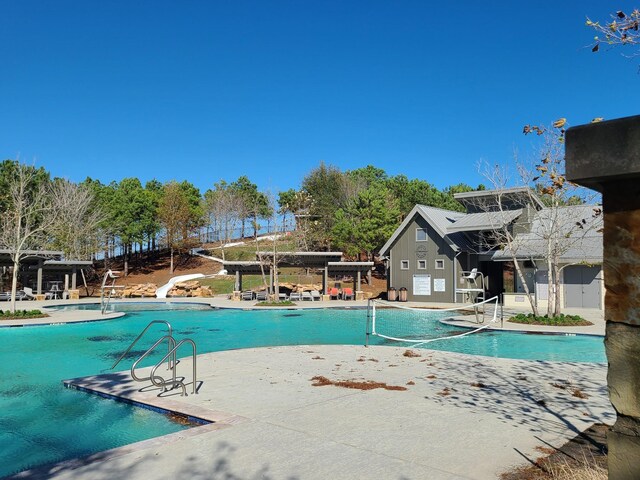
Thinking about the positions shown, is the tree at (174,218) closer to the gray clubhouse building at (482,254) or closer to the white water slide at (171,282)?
the white water slide at (171,282)

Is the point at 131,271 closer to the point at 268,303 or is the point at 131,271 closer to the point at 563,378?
the point at 268,303

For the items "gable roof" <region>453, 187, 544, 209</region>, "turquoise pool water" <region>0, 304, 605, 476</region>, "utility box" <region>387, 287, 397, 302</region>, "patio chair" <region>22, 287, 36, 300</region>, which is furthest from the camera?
"utility box" <region>387, 287, 397, 302</region>

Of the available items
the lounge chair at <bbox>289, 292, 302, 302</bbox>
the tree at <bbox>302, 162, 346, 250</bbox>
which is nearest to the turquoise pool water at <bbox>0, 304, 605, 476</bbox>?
the lounge chair at <bbox>289, 292, 302, 302</bbox>

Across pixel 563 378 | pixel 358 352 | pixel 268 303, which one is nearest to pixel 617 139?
pixel 563 378

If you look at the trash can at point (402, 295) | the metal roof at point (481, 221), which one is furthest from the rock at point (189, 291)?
the metal roof at point (481, 221)

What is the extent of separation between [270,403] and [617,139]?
623 centimetres

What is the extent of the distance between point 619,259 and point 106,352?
47.9ft

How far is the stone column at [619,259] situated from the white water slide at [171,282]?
41.5 m

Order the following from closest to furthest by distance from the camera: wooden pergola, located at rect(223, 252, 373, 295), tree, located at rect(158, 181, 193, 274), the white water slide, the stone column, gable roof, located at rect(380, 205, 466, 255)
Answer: the stone column → gable roof, located at rect(380, 205, 466, 255) → wooden pergola, located at rect(223, 252, 373, 295) → the white water slide → tree, located at rect(158, 181, 193, 274)

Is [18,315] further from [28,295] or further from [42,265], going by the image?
[42,265]

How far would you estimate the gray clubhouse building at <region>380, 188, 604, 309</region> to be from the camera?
28.0m

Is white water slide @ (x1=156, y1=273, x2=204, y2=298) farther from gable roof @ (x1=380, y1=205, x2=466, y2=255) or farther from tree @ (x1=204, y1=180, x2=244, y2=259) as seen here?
gable roof @ (x1=380, y1=205, x2=466, y2=255)

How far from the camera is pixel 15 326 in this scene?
2005 centimetres

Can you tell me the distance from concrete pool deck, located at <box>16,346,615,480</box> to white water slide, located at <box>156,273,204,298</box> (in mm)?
32762
